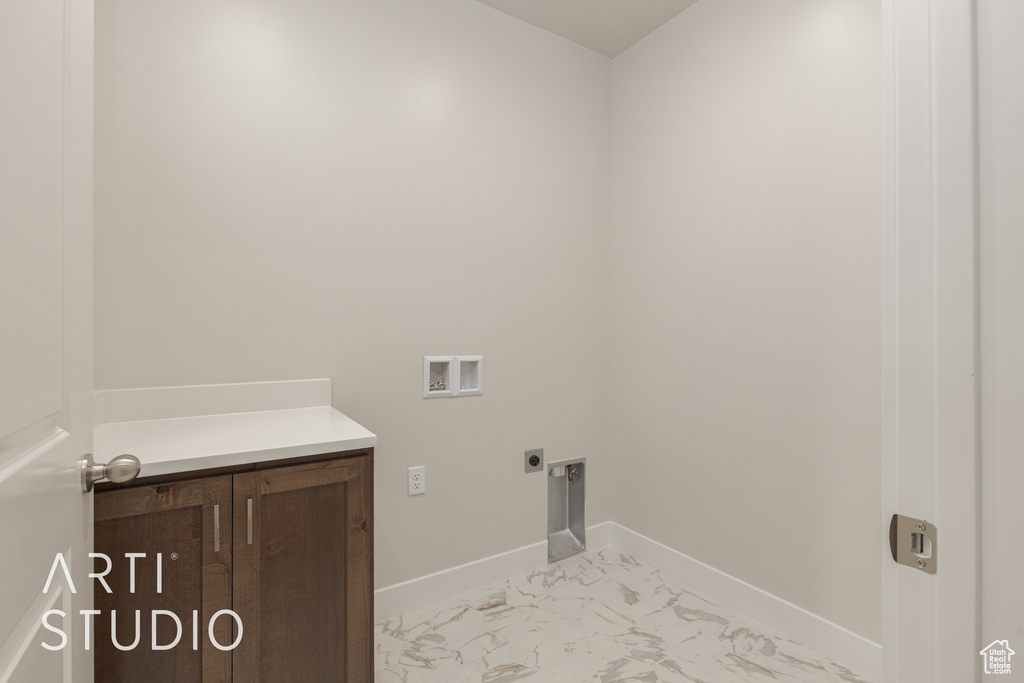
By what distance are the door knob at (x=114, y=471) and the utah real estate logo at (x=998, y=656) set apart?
A: 3.49 ft

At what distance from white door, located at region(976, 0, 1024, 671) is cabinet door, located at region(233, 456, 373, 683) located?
117 centimetres

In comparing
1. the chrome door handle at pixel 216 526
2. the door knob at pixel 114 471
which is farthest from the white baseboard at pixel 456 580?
the door knob at pixel 114 471

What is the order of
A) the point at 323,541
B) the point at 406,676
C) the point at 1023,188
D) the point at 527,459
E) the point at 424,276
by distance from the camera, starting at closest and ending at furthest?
the point at 1023,188 → the point at 323,541 → the point at 406,676 → the point at 424,276 → the point at 527,459

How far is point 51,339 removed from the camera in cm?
58

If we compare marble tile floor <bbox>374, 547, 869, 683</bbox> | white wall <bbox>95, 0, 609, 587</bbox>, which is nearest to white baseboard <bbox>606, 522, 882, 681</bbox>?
marble tile floor <bbox>374, 547, 869, 683</bbox>

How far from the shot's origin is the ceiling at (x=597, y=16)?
2.13 meters

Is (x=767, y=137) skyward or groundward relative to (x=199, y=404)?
skyward

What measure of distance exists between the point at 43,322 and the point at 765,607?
222 centimetres

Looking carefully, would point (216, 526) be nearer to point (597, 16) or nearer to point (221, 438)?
point (221, 438)

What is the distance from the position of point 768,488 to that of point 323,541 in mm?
1579

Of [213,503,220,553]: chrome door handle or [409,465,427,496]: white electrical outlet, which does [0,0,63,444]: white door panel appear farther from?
[409,465,427,496]: white electrical outlet

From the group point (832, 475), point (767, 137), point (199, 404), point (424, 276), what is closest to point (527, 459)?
point (424, 276)

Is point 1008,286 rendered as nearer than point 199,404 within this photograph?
Yes

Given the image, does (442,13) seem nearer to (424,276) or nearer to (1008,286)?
(424,276)
